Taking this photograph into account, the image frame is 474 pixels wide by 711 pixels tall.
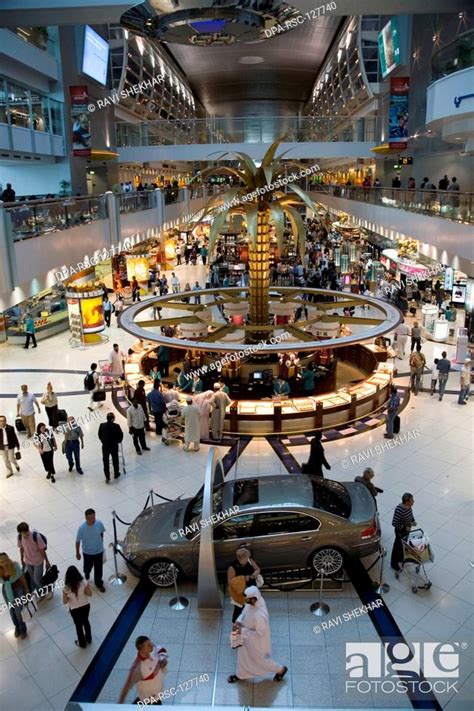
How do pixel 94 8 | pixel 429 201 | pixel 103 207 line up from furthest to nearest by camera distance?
pixel 103 207, pixel 94 8, pixel 429 201

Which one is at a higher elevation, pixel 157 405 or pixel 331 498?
pixel 331 498

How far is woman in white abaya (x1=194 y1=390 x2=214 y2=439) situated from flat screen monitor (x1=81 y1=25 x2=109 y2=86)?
2317 cm

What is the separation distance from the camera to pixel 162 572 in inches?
316

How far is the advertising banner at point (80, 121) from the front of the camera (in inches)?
1074

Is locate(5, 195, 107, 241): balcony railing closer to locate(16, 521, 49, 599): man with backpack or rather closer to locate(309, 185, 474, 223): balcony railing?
locate(16, 521, 49, 599): man with backpack

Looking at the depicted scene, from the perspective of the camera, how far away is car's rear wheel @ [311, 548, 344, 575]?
7.94m

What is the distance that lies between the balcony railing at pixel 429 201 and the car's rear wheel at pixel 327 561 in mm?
11651

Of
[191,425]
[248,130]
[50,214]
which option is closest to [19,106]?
[50,214]

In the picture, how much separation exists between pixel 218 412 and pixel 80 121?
67.2 ft

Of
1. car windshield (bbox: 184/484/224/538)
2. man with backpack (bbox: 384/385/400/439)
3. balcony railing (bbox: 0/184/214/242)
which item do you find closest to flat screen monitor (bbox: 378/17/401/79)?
balcony railing (bbox: 0/184/214/242)

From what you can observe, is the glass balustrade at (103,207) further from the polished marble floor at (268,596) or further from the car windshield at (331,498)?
the car windshield at (331,498)

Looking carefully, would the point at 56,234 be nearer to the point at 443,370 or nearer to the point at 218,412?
the point at 218,412

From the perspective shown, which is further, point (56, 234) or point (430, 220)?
point (430, 220)

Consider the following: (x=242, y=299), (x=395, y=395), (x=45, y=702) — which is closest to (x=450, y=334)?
(x=242, y=299)
